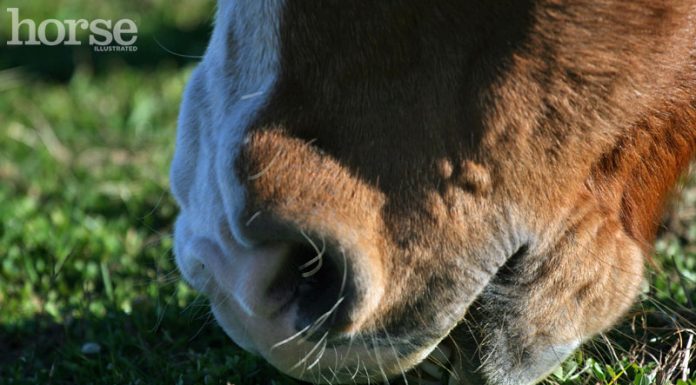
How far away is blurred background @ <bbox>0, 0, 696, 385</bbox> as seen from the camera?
9.22 ft

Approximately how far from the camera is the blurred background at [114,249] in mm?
2811

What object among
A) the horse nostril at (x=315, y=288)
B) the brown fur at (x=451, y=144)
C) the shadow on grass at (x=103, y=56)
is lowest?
the shadow on grass at (x=103, y=56)

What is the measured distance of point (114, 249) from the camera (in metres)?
3.90

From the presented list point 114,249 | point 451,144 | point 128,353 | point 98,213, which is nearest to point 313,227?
point 451,144

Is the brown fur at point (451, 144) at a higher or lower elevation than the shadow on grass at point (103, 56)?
higher

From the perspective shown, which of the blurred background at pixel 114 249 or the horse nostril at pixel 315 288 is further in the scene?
the blurred background at pixel 114 249

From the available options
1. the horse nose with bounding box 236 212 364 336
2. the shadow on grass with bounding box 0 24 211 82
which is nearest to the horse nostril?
the horse nose with bounding box 236 212 364 336

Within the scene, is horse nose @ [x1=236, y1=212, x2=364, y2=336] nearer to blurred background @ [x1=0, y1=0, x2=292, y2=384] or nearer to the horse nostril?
the horse nostril

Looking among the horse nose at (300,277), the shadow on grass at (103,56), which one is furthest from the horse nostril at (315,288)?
the shadow on grass at (103,56)

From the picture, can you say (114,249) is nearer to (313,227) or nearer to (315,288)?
(315,288)

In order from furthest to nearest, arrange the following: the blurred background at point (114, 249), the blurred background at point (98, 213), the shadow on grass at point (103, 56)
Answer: the shadow on grass at point (103, 56), the blurred background at point (98, 213), the blurred background at point (114, 249)

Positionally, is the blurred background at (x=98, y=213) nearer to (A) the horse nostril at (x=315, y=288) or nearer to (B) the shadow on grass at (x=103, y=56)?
(B) the shadow on grass at (x=103, y=56)

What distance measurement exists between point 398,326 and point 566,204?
1.39 ft

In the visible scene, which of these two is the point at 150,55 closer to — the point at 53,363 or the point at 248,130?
the point at 53,363
